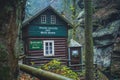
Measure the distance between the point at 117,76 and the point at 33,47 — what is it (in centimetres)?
887

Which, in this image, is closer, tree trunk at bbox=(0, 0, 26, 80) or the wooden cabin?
tree trunk at bbox=(0, 0, 26, 80)

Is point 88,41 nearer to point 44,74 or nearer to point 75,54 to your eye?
point 75,54

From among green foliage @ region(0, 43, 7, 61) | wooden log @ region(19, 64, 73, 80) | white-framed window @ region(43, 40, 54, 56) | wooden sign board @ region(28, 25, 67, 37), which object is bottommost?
wooden log @ region(19, 64, 73, 80)

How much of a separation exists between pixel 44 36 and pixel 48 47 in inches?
43.2

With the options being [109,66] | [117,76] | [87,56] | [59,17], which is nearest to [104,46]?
[109,66]

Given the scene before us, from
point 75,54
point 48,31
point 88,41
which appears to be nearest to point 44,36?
point 48,31

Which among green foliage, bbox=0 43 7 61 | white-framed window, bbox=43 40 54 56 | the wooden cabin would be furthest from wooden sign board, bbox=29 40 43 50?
green foliage, bbox=0 43 7 61

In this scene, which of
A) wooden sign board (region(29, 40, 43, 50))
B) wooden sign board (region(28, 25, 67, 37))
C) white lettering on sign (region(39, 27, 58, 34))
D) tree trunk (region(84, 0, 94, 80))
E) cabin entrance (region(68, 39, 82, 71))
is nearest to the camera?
tree trunk (region(84, 0, 94, 80))

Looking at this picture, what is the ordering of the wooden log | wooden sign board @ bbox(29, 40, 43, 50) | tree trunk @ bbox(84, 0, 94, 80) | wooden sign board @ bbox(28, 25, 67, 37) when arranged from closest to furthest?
the wooden log < tree trunk @ bbox(84, 0, 94, 80) < wooden sign board @ bbox(29, 40, 43, 50) < wooden sign board @ bbox(28, 25, 67, 37)

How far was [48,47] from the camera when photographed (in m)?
24.1

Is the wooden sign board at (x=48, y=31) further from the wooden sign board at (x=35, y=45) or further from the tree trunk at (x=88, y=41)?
the tree trunk at (x=88, y=41)

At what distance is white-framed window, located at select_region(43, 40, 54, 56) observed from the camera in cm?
2386

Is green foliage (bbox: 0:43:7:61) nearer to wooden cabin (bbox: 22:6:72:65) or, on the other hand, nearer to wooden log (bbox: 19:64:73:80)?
wooden log (bbox: 19:64:73:80)

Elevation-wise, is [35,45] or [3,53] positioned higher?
[35,45]
